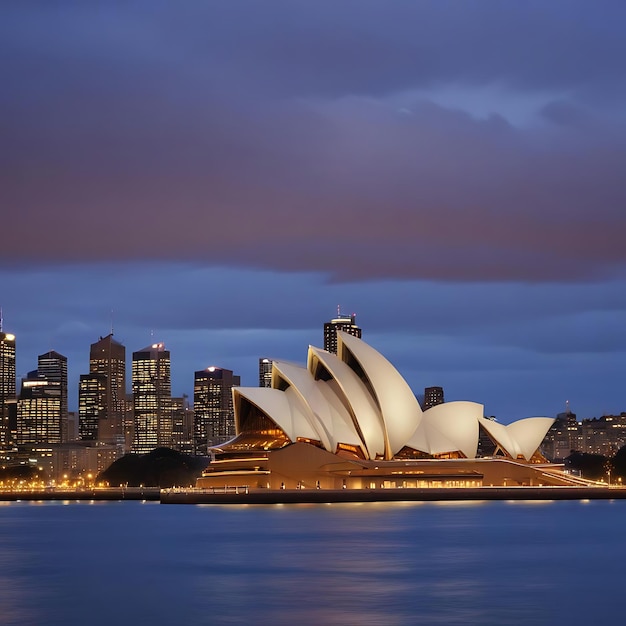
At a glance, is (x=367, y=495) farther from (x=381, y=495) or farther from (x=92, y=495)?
(x=92, y=495)

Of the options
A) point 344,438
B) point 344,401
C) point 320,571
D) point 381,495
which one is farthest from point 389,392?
point 320,571

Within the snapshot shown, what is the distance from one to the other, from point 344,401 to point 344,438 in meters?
3.42

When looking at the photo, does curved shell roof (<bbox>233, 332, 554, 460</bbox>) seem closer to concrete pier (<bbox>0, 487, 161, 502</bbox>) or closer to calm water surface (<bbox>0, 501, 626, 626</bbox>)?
calm water surface (<bbox>0, 501, 626, 626</bbox>)

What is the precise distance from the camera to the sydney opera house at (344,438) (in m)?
115

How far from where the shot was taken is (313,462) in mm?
116625

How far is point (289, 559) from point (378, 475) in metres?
61.8

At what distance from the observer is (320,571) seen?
170ft

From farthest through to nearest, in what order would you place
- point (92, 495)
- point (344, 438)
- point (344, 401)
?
point (92, 495)
point (344, 438)
point (344, 401)

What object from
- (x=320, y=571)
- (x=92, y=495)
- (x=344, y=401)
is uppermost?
(x=344, y=401)

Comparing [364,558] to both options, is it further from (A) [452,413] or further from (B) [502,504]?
(A) [452,413]

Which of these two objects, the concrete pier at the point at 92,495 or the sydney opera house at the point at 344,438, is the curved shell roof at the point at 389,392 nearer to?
the sydney opera house at the point at 344,438

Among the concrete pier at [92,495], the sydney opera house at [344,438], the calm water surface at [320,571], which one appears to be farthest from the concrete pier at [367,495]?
the concrete pier at [92,495]

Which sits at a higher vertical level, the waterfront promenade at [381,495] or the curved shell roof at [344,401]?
the curved shell roof at [344,401]

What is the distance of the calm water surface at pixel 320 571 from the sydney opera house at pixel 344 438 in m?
23.4
